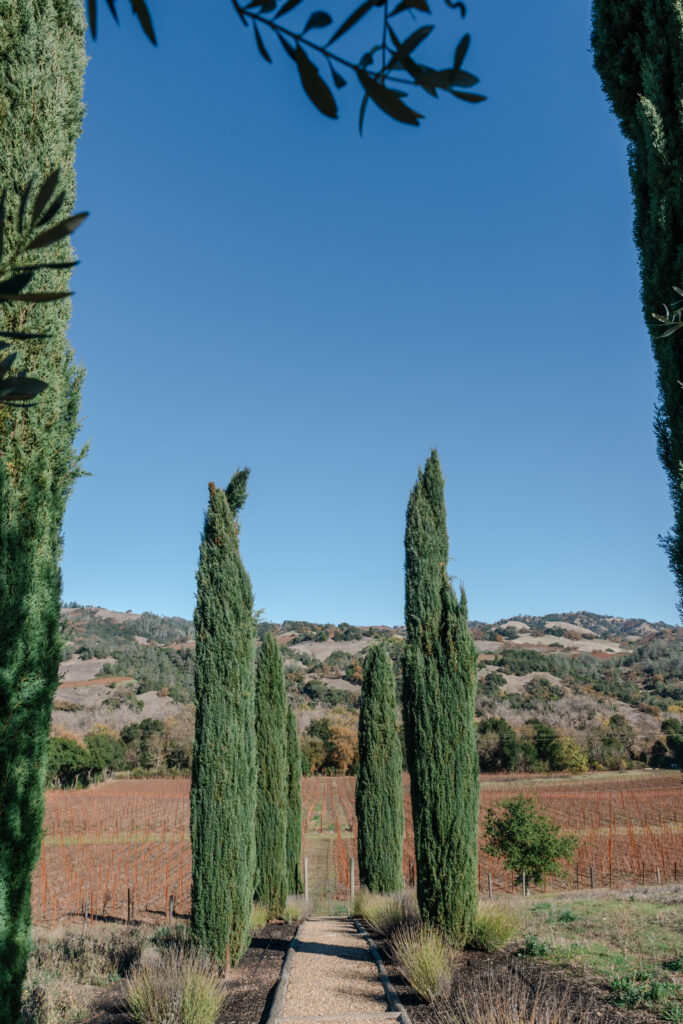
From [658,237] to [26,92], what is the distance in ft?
15.0

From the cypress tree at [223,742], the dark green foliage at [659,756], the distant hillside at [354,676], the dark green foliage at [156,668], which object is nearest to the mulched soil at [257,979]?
the cypress tree at [223,742]

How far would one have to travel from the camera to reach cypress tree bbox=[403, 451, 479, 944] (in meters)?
7.80

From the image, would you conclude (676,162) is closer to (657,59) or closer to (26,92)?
(657,59)

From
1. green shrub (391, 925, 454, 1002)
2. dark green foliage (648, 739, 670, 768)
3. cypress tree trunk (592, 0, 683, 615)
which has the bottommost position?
dark green foliage (648, 739, 670, 768)

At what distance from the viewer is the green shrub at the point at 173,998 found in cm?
546

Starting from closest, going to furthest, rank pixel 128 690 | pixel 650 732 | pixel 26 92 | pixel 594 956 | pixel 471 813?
pixel 26 92 < pixel 594 956 < pixel 471 813 < pixel 650 732 < pixel 128 690

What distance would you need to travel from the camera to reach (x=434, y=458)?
9.90 metres

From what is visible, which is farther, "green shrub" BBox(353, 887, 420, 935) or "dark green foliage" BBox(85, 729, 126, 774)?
"dark green foliage" BBox(85, 729, 126, 774)

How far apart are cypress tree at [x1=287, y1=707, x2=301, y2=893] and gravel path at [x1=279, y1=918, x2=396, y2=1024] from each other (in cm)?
346

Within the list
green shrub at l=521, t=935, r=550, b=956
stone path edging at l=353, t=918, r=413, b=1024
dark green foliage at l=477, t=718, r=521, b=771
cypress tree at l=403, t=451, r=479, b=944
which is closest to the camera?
stone path edging at l=353, t=918, r=413, b=1024

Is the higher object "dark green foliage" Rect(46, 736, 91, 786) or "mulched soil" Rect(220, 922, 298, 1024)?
"mulched soil" Rect(220, 922, 298, 1024)

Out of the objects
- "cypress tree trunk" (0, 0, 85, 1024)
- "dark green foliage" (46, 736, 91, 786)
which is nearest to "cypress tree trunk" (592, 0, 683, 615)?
"cypress tree trunk" (0, 0, 85, 1024)

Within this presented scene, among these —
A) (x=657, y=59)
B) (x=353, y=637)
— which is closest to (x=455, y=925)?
(x=657, y=59)

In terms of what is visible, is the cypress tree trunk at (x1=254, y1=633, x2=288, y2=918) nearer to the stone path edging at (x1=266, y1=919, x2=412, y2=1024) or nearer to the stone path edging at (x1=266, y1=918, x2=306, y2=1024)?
the stone path edging at (x1=266, y1=918, x2=306, y2=1024)
